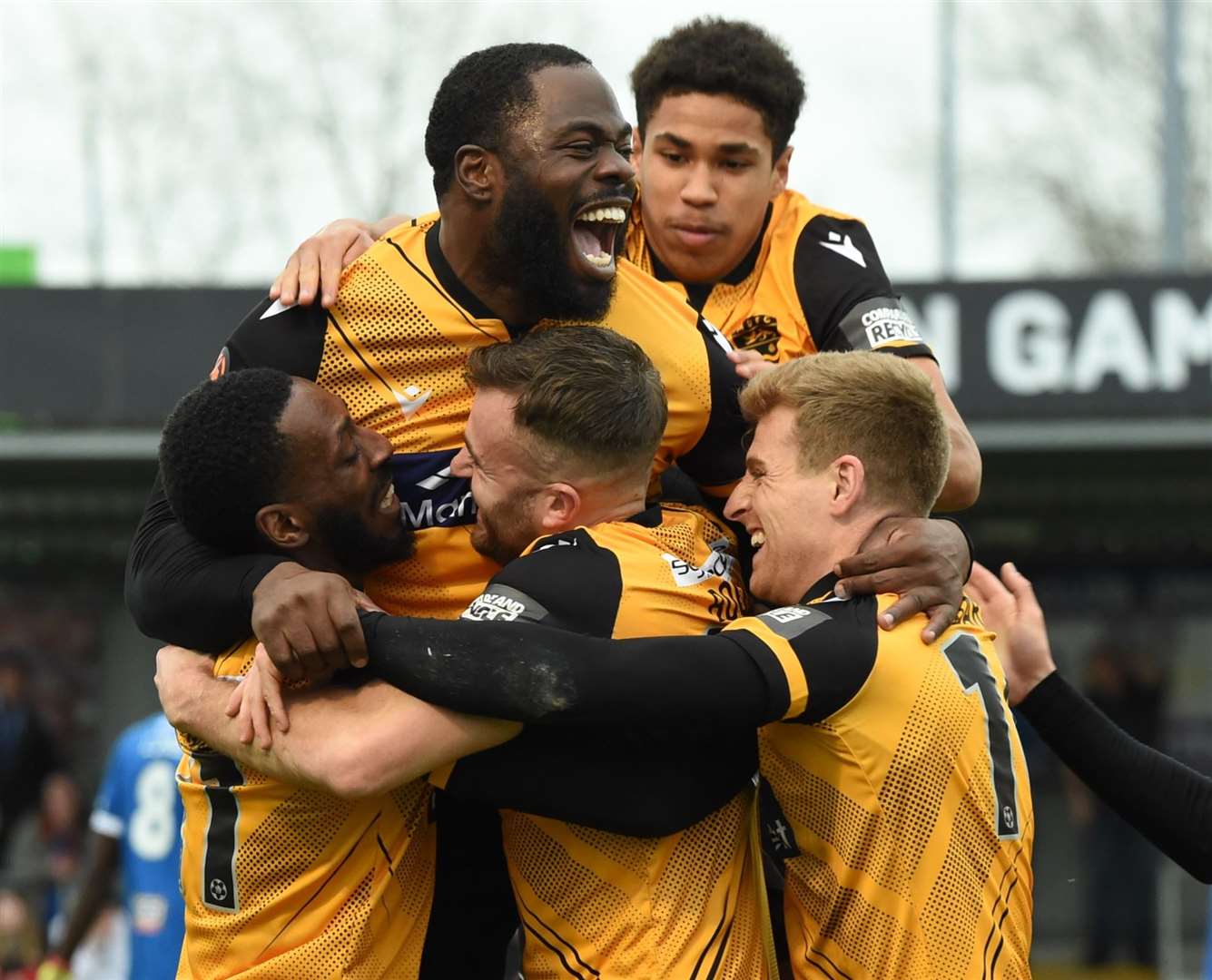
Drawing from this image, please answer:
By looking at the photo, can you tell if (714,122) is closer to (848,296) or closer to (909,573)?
(848,296)

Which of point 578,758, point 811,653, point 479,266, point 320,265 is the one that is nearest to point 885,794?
point 811,653

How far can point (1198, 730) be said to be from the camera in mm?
13719

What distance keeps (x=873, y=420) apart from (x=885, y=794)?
70cm

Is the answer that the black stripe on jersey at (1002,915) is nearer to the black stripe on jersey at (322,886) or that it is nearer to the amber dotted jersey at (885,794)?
the amber dotted jersey at (885,794)

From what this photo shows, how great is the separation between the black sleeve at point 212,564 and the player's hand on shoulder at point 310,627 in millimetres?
146

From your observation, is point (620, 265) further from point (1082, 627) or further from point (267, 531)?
point (1082, 627)

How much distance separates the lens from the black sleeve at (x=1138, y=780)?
13.0 ft

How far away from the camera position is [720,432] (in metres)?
4.02

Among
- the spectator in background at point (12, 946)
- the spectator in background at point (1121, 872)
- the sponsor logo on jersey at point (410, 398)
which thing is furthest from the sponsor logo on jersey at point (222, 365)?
the spectator in background at point (1121, 872)

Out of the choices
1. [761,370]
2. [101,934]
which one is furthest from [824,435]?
[101,934]

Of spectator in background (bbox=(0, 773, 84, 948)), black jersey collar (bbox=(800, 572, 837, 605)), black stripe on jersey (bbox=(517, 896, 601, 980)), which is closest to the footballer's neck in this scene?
black jersey collar (bbox=(800, 572, 837, 605))

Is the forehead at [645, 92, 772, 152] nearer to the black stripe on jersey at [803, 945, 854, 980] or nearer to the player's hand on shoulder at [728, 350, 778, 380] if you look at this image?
the player's hand on shoulder at [728, 350, 778, 380]

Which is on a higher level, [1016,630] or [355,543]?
[355,543]

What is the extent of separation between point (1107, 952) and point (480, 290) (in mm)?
10473
